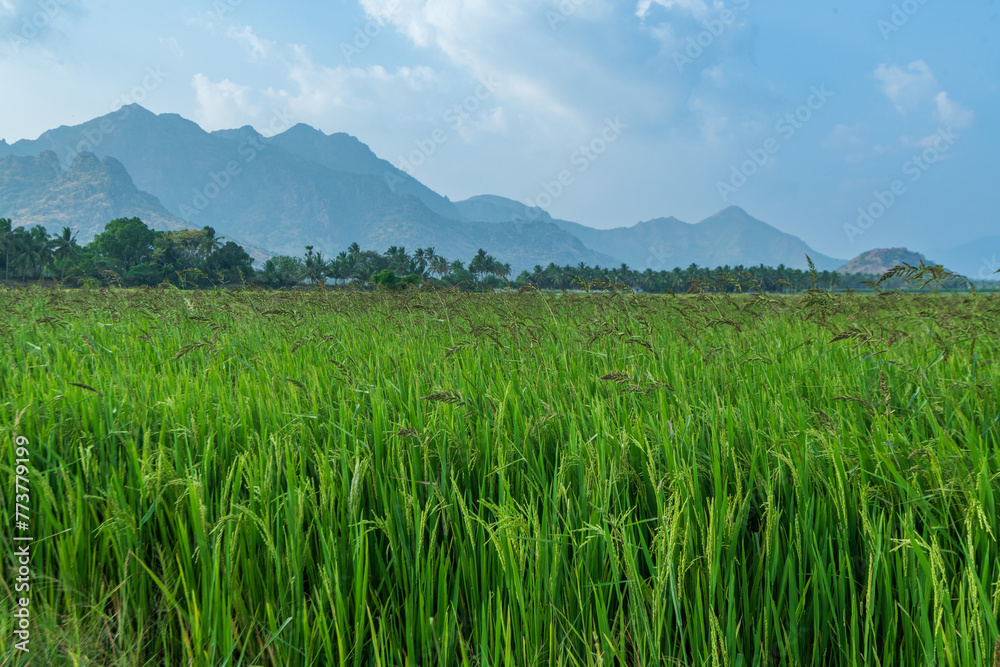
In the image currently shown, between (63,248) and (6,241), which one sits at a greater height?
(63,248)

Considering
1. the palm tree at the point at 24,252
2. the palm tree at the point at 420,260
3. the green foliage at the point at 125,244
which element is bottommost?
the palm tree at the point at 24,252

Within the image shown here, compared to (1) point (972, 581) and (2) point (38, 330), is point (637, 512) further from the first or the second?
(2) point (38, 330)

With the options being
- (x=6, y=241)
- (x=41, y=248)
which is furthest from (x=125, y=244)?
(x=6, y=241)

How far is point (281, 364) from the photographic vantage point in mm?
3318

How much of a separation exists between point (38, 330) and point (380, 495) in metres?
5.21

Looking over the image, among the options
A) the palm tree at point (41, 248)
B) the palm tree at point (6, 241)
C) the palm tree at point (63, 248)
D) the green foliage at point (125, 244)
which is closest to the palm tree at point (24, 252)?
the palm tree at point (41, 248)

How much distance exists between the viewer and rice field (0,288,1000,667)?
1.11m

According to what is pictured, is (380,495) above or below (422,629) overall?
above

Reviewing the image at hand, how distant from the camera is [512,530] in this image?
4.05ft

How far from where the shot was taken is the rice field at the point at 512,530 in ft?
3.65

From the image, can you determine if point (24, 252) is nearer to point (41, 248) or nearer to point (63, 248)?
point (41, 248)

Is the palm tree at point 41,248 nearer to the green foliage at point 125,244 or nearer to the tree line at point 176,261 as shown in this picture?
the tree line at point 176,261

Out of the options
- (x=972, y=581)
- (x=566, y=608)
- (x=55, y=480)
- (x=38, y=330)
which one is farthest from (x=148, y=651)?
(x=38, y=330)

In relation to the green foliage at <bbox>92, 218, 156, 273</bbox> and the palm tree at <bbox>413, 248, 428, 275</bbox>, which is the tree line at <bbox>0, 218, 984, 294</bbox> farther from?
the palm tree at <bbox>413, 248, 428, 275</bbox>
